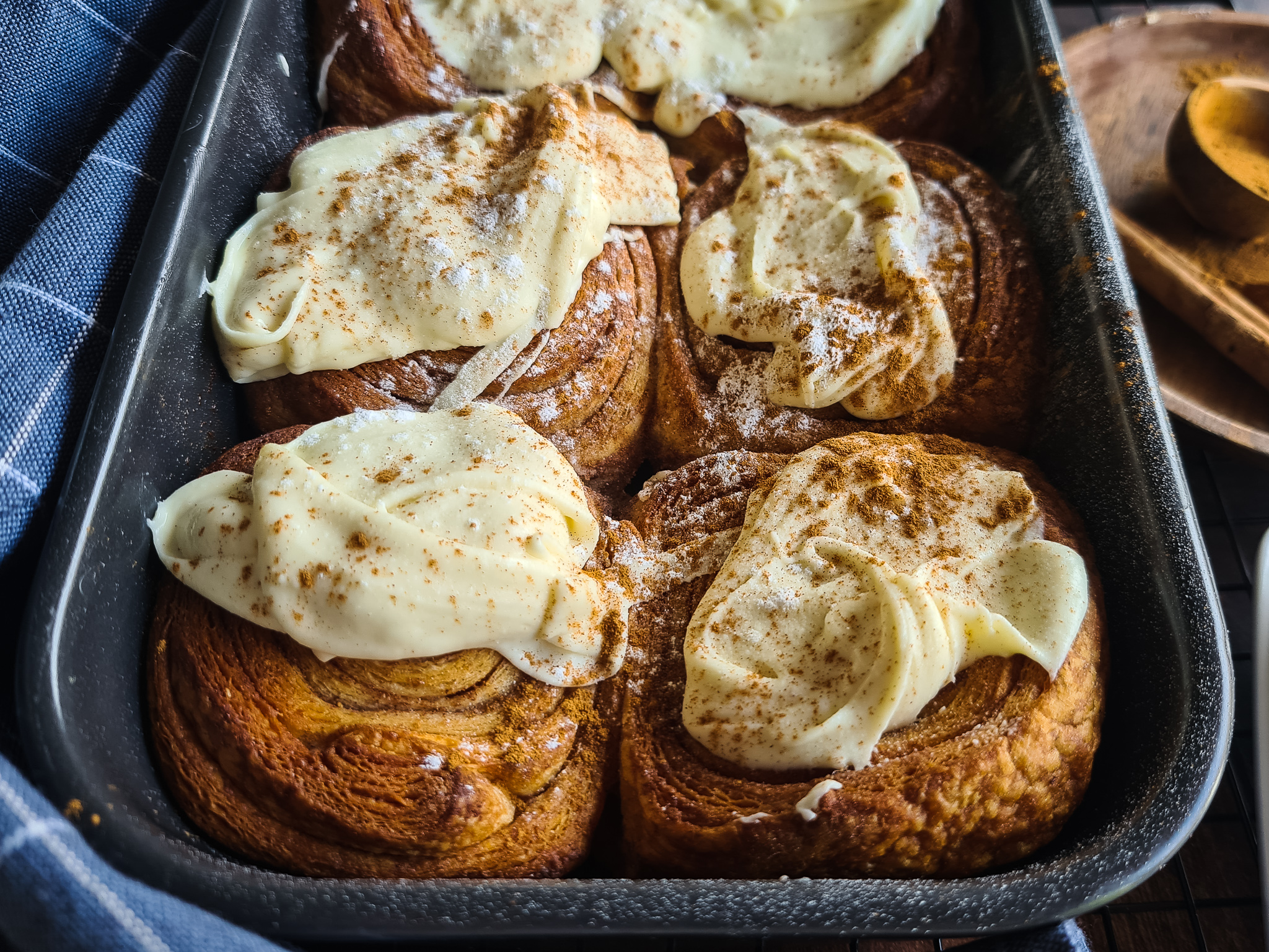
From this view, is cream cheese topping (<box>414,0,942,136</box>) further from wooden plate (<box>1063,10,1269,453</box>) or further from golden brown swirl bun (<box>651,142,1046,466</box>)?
wooden plate (<box>1063,10,1269,453</box>)

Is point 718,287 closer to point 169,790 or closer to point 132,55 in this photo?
point 169,790

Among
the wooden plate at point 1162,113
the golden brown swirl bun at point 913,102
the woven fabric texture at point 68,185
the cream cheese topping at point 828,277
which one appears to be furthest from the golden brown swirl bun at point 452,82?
the wooden plate at point 1162,113

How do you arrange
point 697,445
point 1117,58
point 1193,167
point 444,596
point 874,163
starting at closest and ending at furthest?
point 444,596, point 697,445, point 874,163, point 1193,167, point 1117,58

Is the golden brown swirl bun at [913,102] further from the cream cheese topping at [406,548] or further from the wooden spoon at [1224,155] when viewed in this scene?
the cream cheese topping at [406,548]

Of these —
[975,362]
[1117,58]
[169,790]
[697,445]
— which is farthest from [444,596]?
[1117,58]

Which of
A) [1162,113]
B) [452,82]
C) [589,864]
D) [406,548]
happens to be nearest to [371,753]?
[406,548]

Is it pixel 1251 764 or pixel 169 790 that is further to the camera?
pixel 1251 764
